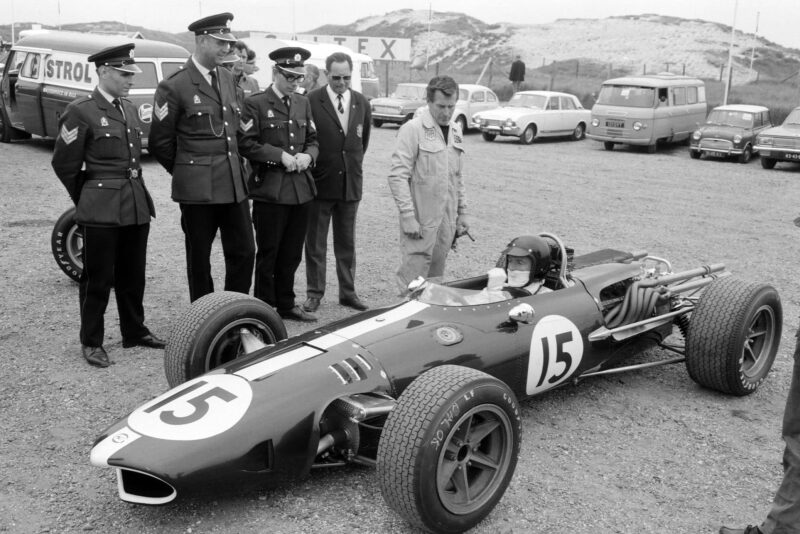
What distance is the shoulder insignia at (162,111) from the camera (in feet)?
17.0

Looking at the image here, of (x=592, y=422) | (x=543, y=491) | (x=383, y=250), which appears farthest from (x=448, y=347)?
(x=383, y=250)

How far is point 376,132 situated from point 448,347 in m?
18.4

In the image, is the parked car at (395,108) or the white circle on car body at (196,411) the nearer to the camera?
the white circle on car body at (196,411)

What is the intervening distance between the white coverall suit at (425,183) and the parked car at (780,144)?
13.1 m

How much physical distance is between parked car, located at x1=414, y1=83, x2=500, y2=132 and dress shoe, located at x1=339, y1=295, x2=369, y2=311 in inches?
636

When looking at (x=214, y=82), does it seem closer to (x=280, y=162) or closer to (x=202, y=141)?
(x=202, y=141)

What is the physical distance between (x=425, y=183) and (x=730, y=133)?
14.5 m

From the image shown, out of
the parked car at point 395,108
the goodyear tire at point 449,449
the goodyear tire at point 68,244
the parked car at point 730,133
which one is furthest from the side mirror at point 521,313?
the parked car at point 395,108

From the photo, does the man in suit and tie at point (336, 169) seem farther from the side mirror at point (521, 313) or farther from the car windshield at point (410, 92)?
the car windshield at point (410, 92)

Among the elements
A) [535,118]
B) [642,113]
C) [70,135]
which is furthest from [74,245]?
[535,118]

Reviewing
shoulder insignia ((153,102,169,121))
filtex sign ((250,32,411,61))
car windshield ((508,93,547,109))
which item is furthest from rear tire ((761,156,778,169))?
filtex sign ((250,32,411,61))

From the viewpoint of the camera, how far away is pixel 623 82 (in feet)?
65.2

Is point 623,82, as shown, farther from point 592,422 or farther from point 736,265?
point 592,422

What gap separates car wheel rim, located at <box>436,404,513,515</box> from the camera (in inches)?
131
